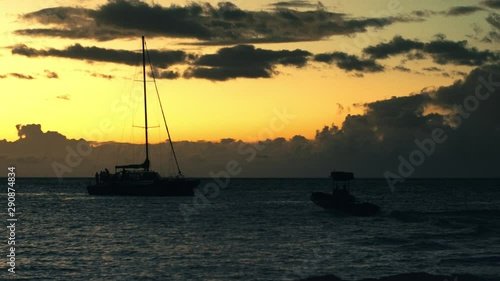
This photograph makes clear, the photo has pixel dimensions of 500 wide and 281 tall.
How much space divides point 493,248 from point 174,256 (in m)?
22.1

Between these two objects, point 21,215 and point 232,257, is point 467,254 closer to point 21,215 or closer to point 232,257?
point 232,257

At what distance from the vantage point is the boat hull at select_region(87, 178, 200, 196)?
11456cm

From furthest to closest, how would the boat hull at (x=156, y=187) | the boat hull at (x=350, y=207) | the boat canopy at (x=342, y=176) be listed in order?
the boat hull at (x=156, y=187)
the boat canopy at (x=342, y=176)
the boat hull at (x=350, y=207)

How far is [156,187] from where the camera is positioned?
115438mm

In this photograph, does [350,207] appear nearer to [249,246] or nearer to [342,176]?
[342,176]

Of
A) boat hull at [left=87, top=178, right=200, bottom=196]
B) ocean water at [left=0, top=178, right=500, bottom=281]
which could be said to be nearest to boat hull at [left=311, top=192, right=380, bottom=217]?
ocean water at [left=0, top=178, right=500, bottom=281]

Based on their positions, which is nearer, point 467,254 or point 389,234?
point 467,254

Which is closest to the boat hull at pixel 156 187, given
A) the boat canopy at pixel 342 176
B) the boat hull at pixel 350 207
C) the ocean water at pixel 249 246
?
the ocean water at pixel 249 246

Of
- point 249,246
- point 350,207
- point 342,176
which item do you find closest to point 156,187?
point 342,176

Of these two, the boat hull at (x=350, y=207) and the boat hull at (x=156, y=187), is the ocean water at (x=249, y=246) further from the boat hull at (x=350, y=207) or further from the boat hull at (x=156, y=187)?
the boat hull at (x=156, y=187)

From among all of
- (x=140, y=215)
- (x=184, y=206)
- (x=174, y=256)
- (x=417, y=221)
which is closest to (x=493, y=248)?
(x=174, y=256)

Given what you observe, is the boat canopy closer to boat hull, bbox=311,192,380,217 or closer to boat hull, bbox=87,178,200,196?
boat hull, bbox=311,192,380,217

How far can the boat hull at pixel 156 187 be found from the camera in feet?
376

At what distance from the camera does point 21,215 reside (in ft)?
294
